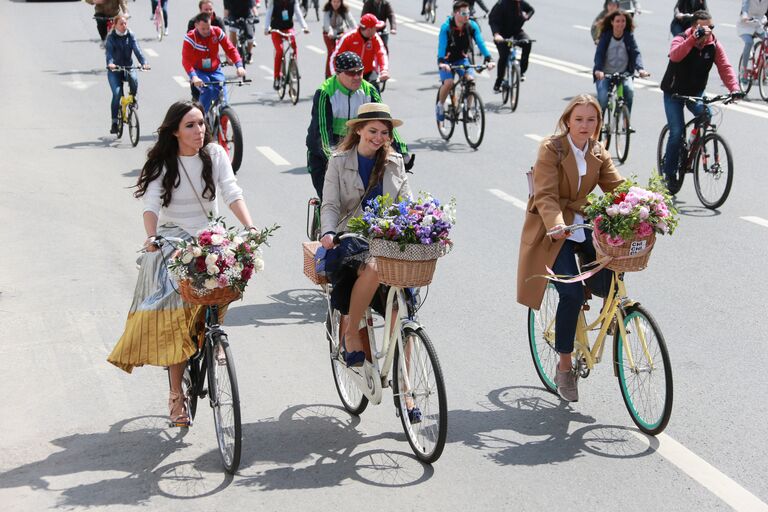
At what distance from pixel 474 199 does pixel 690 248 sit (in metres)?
2.80

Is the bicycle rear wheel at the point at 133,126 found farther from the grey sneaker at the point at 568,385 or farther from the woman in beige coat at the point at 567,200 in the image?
the grey sneaker at the point at 568,385

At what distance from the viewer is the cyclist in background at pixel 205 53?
14398mm

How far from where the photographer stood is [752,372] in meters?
7.37

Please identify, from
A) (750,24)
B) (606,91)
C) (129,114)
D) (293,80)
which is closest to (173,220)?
(606,91)

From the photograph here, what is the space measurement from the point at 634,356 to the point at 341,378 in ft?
5.79

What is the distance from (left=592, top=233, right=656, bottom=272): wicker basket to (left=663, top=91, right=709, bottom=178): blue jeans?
6.04 meters

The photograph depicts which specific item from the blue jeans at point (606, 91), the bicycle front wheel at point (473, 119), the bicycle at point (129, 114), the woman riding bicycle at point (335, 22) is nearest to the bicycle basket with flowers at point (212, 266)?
the blue jeans at point (606, 91)

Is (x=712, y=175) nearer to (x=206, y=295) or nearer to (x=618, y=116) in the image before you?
(x=618, y=116)

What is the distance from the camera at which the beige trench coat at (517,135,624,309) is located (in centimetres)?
650

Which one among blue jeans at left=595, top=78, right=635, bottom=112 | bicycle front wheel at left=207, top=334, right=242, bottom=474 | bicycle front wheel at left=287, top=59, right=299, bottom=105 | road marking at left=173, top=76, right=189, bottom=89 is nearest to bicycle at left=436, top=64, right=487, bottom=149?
blue jeans at left=595, top=78, right=635, bottom=112

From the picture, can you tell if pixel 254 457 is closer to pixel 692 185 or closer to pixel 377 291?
pixel 377 291

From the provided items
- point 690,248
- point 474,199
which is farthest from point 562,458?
point 474,199

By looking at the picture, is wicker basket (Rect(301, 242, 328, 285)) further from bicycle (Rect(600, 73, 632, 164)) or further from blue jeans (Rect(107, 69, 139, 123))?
blue jeans (Rect(107, 69, 139, 123))

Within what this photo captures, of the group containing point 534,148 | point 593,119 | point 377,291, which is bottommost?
point 534,148
